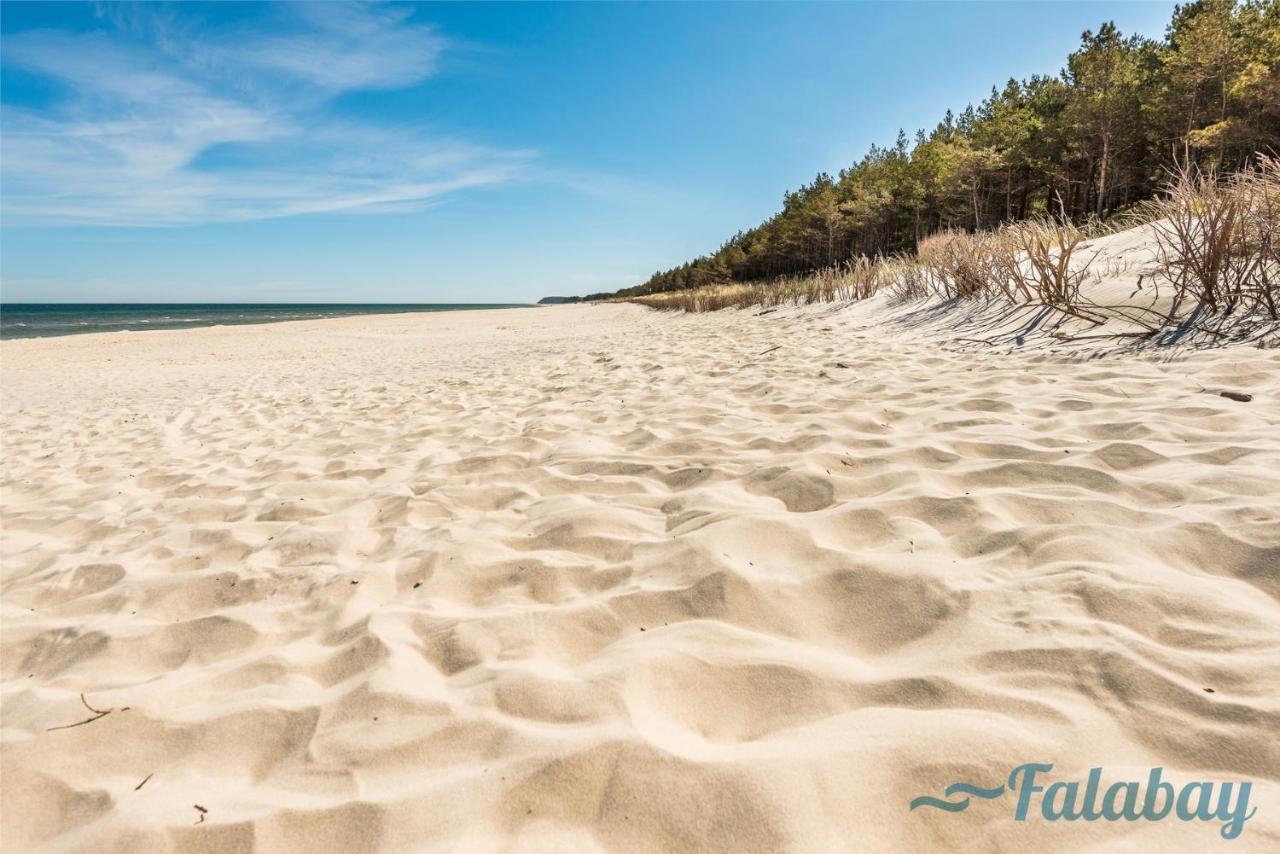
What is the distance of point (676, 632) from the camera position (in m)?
1.55

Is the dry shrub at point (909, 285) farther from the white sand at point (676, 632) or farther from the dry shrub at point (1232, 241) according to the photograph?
the white sand at point (676, 632)

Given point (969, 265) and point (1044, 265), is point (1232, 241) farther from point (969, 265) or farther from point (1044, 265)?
point (969, 265)

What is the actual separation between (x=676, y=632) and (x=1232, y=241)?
550 centimetres

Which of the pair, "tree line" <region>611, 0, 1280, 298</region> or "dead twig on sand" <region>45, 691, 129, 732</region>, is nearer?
"dead twig on sand" <region>45, 691, 129, 732</region>

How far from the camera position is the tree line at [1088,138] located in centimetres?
2561

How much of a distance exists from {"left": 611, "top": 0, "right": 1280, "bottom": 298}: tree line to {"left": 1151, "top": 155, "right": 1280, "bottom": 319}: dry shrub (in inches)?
690

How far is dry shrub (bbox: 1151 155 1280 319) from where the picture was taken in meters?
4.19

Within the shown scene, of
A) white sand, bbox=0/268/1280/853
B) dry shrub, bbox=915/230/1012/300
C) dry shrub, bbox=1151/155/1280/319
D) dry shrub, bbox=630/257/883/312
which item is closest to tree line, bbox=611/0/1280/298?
dry shrub, bbox=630/257/883/312

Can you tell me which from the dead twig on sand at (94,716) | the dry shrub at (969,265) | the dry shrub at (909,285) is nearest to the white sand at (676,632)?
the dead twig on sand at (94,716)

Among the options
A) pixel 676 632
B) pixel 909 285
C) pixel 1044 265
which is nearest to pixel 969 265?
pixel 1044 265

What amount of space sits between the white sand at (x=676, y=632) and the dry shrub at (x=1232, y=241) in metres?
1.18

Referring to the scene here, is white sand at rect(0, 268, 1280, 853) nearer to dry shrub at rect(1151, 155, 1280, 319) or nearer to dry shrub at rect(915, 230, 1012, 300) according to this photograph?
dry shrub at rect(1151, 155, 1280, 319)

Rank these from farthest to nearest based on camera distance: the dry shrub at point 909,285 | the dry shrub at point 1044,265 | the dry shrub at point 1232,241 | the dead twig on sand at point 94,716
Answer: the dry shrub at point 909,285
the dry shrub at point 1044,265
the dry shrub at point 1232,241
the dead twig on sand at point 94,716

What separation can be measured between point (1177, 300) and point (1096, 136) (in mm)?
35389
